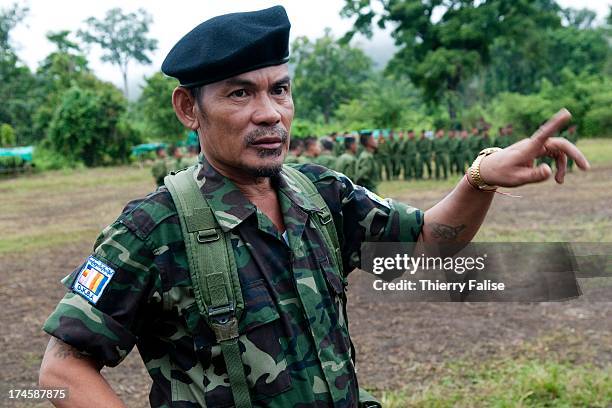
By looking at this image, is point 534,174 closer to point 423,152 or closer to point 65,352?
point 65,352

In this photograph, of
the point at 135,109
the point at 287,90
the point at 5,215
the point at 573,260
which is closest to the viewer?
the point at 287,90

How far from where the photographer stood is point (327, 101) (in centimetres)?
4647

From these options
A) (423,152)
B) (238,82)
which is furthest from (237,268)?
(423,152)

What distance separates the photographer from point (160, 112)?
2920 cm

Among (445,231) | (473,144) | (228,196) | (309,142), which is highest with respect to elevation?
(228,196)

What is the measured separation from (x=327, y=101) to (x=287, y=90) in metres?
45.6

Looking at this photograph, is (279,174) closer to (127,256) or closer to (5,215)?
(127,256)

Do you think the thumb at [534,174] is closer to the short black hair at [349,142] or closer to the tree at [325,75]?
the short black hair at [349,142]

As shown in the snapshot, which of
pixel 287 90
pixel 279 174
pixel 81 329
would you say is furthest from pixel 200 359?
pixel 287 90

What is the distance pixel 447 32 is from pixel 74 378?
26.8 m

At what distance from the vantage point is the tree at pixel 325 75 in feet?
150

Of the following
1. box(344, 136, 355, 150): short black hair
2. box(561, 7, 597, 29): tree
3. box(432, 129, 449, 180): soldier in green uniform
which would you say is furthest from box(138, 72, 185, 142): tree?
box(561, 7, 597, 29): tree

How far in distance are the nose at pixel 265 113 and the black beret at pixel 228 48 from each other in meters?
0.07

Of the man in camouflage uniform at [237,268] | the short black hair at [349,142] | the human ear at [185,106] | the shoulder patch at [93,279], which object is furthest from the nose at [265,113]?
the short black hair at [349,142]
